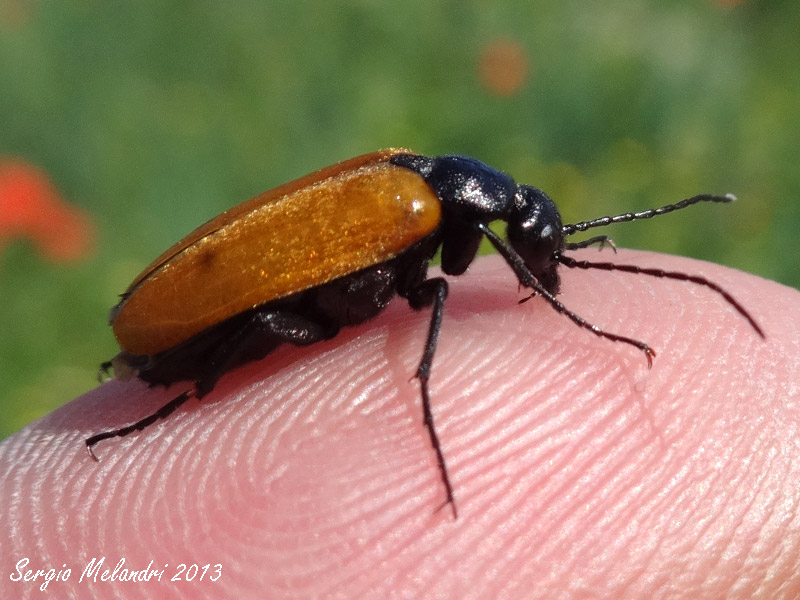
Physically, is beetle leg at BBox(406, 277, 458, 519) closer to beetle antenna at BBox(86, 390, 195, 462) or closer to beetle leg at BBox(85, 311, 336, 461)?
beetle leg at BBox(85, 311, 336, 461)

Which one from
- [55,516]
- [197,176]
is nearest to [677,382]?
[55,516]

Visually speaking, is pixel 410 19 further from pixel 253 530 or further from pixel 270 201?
pixel 253 530

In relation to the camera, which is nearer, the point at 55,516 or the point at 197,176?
the point at 55,516

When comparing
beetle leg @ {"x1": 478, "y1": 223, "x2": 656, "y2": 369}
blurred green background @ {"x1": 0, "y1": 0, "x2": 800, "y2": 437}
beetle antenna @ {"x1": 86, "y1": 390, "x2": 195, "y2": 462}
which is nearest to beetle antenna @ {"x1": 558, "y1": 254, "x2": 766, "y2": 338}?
beetle leg @ {"x1": 478, "y1": 223, "x2": 656, "y2": 369}

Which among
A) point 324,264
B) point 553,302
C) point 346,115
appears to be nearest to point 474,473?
point 553,302

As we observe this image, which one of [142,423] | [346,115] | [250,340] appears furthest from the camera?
[346,115]

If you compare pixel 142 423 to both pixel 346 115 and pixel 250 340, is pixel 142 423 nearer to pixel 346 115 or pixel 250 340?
pixel 250 340
